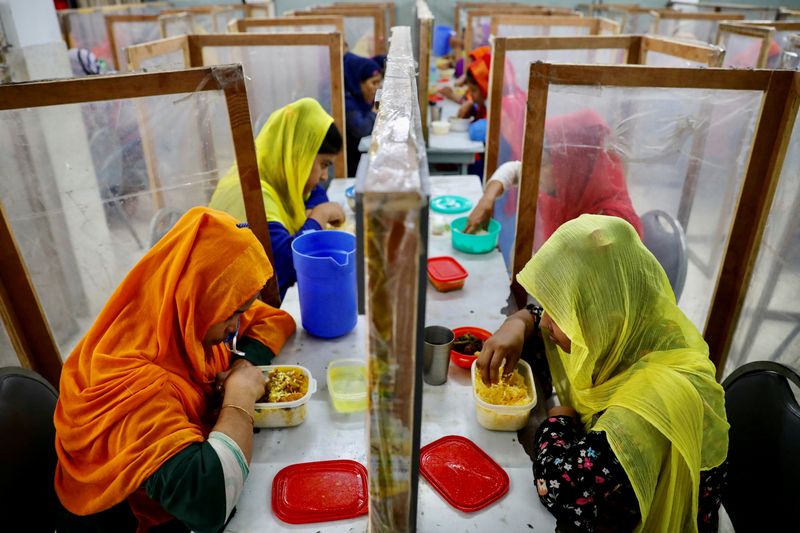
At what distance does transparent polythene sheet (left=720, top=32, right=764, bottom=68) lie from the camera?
343cm

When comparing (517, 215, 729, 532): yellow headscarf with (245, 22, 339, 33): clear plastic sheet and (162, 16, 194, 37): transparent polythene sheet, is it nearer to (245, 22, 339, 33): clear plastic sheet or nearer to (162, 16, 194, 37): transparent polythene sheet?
(245, 22, 339, 33): clear plastic sheet

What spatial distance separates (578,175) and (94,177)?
5.09 ft

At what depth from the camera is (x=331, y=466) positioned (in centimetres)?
114

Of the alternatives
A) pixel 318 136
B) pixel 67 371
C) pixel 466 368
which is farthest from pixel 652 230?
pixel 67 371

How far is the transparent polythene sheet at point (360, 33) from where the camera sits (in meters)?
5.50

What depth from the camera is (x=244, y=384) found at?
48.6 inches

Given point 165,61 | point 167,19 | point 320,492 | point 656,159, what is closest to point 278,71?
point 165,61

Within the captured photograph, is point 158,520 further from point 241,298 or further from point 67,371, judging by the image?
point 241,298

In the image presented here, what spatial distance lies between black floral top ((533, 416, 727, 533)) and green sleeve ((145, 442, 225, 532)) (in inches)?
25.1

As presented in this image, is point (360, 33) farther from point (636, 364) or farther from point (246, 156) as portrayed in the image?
point (636, 364)

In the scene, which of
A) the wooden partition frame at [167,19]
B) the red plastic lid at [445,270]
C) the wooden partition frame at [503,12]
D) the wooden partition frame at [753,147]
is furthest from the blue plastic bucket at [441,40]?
the wooden partition frame at [753,147]

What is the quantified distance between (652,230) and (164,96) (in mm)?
1693

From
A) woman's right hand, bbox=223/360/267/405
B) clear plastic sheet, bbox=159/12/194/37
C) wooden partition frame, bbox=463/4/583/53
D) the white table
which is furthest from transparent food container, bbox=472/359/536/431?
wooden partition frame, bbox=463/4/583/53

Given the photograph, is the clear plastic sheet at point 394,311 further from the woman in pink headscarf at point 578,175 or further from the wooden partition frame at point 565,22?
the wooden partition frame at point 565,22
